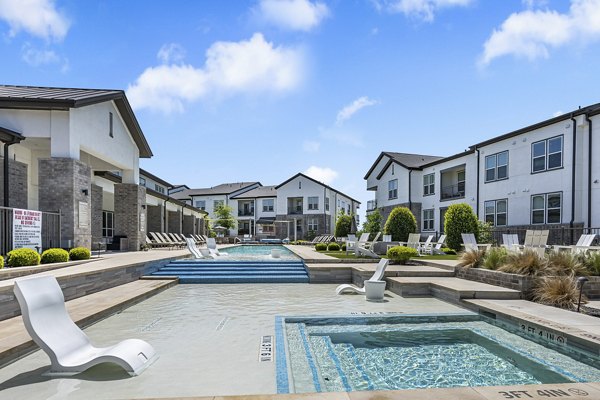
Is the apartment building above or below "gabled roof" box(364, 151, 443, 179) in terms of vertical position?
below

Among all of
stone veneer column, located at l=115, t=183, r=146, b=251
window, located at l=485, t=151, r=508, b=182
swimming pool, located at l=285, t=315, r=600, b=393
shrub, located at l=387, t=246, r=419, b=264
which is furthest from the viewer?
window, located at l=485, t=151, r=508, b=182

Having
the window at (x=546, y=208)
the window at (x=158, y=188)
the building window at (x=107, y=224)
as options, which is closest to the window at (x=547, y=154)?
the window at (x=546, y=208)

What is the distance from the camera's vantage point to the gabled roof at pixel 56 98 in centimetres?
1247

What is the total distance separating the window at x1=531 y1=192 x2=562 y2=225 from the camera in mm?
17500

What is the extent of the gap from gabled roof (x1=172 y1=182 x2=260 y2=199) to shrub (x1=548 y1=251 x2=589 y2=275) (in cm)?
4734

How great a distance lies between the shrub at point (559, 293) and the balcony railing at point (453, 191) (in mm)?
18209

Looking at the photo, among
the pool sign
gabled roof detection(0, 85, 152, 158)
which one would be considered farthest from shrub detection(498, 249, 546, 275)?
gabled roof detection(0, 85, 152, 158)

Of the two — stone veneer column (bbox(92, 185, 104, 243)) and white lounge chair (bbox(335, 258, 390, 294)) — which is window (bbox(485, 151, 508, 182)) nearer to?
white lounge chair (bbox(335, 258, 390, 294))

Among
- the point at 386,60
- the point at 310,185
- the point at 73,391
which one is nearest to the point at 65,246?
the point at 73,391

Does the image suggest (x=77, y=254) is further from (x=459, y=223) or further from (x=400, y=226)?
(x=459, y=223)

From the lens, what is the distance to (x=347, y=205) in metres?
54.8

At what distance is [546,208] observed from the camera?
18.1 metres

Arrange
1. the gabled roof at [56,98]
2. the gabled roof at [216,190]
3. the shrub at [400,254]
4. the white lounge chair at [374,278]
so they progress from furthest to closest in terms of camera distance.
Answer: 1. the gabled roof at [216,190]
2. the shrub at [400,254]
3. the gabled roof at [56,98]
4. the white lounge chair at [374,278]

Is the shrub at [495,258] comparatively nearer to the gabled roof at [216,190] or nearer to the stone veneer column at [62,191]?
the stone veneer column at [62,191]
